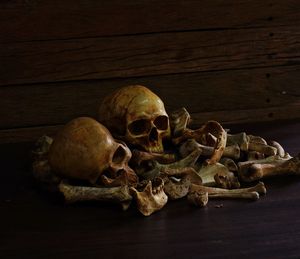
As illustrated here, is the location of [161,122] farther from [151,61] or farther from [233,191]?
[151,61]

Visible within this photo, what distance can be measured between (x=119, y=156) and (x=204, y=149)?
0.54ft

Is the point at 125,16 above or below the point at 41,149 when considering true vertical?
above

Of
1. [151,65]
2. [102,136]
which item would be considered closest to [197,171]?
[102,136]

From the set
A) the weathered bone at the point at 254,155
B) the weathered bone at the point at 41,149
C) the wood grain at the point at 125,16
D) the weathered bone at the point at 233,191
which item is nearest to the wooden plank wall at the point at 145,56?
the wood grain at the point at 125,16

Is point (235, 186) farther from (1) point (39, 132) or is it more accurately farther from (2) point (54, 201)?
(1) point (39, 132)

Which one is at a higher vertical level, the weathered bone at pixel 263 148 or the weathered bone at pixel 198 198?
the weathered bone at pixel 198 198

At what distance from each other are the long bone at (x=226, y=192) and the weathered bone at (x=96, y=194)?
104 millimetres

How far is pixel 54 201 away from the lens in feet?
2.95

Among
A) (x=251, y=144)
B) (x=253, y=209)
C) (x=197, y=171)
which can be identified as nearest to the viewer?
(x=253, y=209)

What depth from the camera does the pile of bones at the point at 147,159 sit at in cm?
86

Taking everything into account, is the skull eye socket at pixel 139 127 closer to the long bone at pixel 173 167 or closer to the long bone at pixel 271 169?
the long bone at pixel 173 167

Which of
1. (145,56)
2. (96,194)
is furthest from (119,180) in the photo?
(145,56)

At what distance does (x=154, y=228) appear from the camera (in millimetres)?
776

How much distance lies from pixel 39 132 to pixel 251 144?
2.11ft
